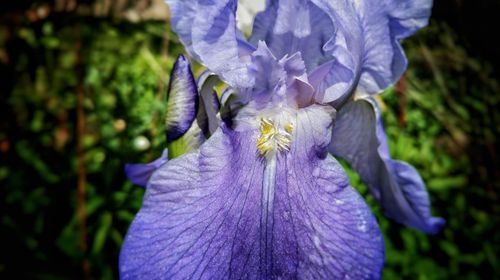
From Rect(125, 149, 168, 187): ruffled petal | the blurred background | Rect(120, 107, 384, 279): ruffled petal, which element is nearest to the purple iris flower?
Rect(120, 107, 384, 279): ruffled petal

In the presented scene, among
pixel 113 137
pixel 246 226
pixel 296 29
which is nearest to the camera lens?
pixel 246 226

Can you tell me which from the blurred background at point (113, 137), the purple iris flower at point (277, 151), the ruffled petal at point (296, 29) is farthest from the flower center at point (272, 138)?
the blurred background at point (113, 137)

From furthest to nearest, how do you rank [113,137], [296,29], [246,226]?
[113,137]
[296,29]
[246,226]

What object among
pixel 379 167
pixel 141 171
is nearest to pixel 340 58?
pixel 379 167

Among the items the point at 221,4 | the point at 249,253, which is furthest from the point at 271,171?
the point at 221,4

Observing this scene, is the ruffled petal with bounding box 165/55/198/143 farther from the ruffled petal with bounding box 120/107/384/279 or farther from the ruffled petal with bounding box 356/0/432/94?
the ruffled petal with bounding box 356/0/432/94

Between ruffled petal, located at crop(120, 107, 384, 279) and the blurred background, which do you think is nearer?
ruffled petal, located at crop(120, 107, 384, 279)

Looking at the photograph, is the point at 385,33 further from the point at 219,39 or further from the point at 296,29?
the point at 219,39
